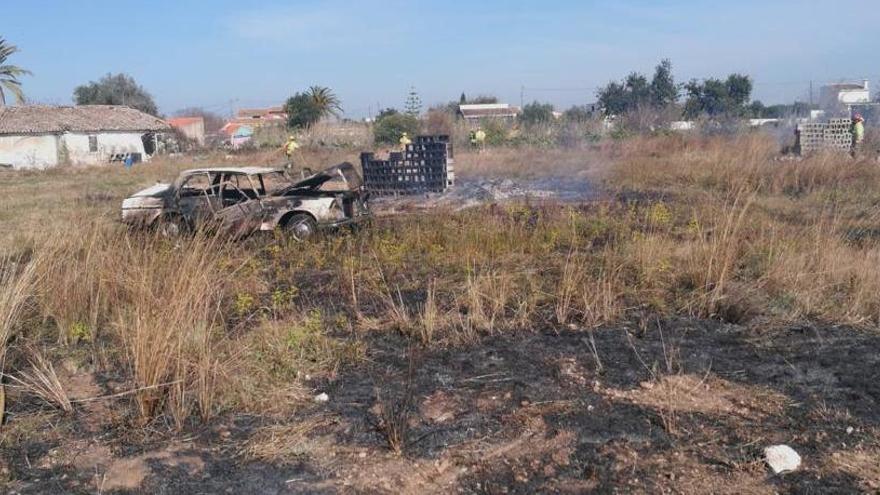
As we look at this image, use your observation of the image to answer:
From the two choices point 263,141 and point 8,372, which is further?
point 263,141

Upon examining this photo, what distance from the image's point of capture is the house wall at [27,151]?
38.0m

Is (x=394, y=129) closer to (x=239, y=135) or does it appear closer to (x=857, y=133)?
(x=239, y=135)

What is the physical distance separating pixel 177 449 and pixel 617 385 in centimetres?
262

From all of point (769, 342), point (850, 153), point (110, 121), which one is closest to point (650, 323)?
point (769, 342)

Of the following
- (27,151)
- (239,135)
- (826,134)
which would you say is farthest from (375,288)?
(239,135)

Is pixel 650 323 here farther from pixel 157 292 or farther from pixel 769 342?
pixel 157 292

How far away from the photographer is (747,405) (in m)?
4.18

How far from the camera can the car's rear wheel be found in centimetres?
1045

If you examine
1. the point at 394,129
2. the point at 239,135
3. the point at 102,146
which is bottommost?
the point at 102,146

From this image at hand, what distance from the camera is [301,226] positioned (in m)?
10.5

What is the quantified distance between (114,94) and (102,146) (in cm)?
2577

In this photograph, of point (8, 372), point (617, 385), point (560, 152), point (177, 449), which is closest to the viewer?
point (177, 449)

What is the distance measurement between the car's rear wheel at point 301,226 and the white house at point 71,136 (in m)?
31.7

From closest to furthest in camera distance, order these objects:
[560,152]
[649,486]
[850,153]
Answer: [649,486], [850,153], [560,152]
